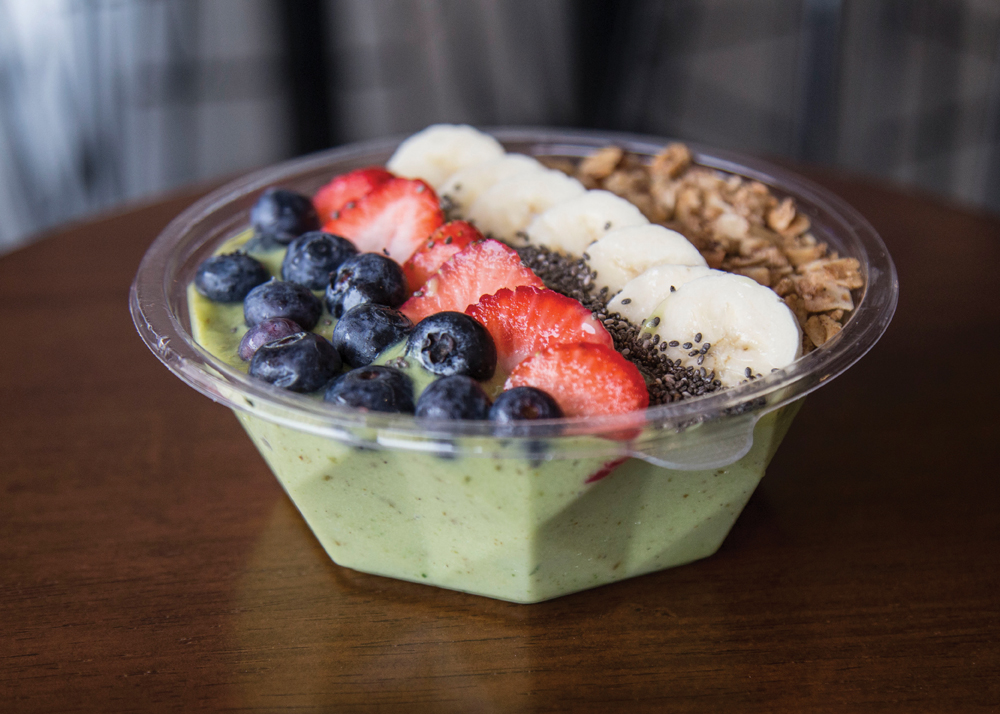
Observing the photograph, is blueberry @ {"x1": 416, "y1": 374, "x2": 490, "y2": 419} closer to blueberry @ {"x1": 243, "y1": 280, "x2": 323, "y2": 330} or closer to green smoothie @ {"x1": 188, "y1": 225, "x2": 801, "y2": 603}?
green smoothie @ {"x1": 188, "y1": 225, "x2": 801, "y2": 603}

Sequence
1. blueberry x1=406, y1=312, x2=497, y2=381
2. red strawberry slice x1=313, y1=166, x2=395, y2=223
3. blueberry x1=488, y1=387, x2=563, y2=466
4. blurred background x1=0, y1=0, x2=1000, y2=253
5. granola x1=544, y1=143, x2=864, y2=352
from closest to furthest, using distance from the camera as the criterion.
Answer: blueberry x1=488, y1=387, x2=563, y2=466, blueberry x1=406, y1=312, x2=497, y2=381, granola x1=544, y1=143, x2=864, y2=352, red strawberry slice x1=313, y1=166, x2=395, y2=223, blurred background x1=0, y1=0, x2=1000, y2=253

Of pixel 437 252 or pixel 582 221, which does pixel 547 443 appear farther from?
pixel 582 221

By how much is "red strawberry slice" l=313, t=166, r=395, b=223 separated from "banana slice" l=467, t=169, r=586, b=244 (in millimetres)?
184

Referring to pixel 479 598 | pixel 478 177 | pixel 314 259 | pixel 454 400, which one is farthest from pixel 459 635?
pixel 478 177

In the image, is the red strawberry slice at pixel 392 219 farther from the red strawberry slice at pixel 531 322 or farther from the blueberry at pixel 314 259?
the red strawberry slice at pixel 531 322

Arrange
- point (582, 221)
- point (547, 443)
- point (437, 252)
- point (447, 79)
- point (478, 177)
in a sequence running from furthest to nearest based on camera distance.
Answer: point (447, 79) → point (478, 177) → point (582, 221) → point (437, 252) → point (547, 443)

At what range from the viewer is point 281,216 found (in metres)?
1.39

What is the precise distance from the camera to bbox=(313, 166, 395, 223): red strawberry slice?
1.44 meters

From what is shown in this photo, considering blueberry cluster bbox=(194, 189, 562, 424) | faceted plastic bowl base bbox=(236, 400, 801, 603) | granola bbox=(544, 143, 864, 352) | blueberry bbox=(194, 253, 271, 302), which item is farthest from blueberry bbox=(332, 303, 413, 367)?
granola bbox=(544, 143, 864, 352)

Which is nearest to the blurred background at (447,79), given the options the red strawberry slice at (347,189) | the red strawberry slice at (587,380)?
the red strawberry slice at (347,189)

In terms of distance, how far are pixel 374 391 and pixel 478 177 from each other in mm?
729

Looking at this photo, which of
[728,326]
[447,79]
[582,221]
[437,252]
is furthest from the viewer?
[447,79]

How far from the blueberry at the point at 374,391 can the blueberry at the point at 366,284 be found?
0.62 ft

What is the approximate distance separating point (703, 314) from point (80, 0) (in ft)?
10.0
